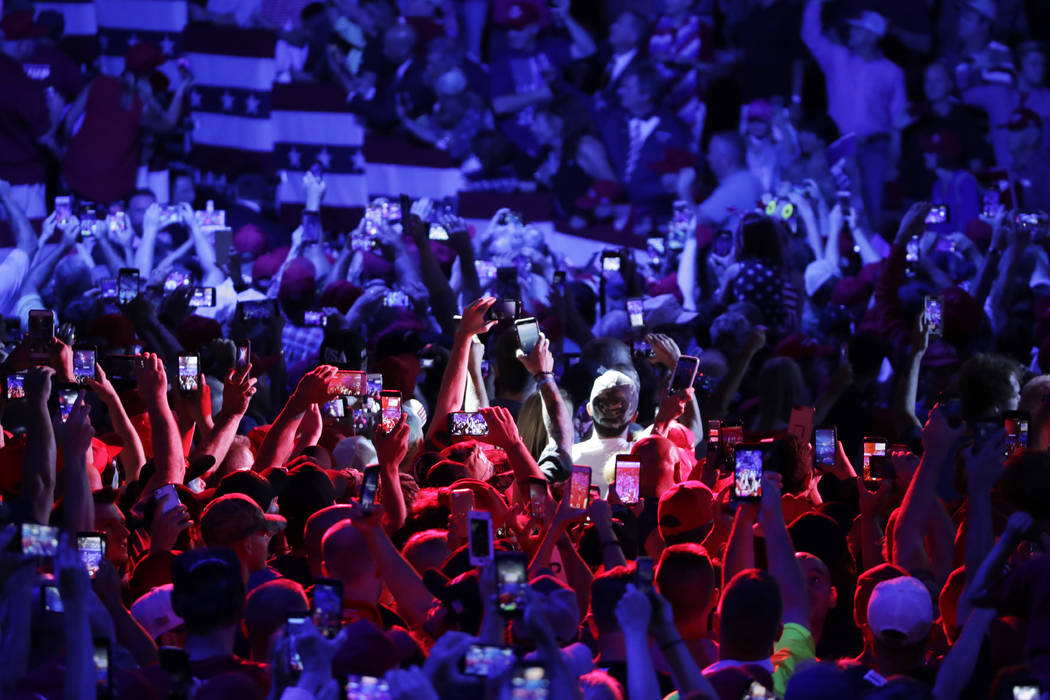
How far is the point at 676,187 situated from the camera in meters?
12.4

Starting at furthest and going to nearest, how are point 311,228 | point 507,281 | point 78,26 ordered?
point 78,26, point 311,228, point 507,281

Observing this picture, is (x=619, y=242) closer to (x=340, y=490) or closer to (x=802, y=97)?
(x=802, y=97)

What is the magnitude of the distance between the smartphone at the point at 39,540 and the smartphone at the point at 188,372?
7.42ft

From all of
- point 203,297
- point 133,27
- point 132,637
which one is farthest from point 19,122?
point 132,637

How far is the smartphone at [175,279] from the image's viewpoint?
7.46 meters

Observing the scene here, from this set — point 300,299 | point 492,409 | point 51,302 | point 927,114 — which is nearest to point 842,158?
point 927,114

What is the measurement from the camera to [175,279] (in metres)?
7.52

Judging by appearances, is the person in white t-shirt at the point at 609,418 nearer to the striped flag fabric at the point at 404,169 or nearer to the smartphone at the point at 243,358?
the smartphone at the point at 243,358

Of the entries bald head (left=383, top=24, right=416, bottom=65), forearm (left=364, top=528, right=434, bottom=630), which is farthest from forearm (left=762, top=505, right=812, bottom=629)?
bald head (left=383, top=24, right=416, bottom=65)

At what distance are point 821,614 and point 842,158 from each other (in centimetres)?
858

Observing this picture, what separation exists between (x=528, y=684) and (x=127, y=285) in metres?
4.48

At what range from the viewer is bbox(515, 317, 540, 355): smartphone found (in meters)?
5.08

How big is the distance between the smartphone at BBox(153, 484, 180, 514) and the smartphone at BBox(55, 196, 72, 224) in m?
3.95

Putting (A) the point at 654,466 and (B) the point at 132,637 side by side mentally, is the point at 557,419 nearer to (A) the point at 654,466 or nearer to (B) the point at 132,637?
(A) the point at 654,466
